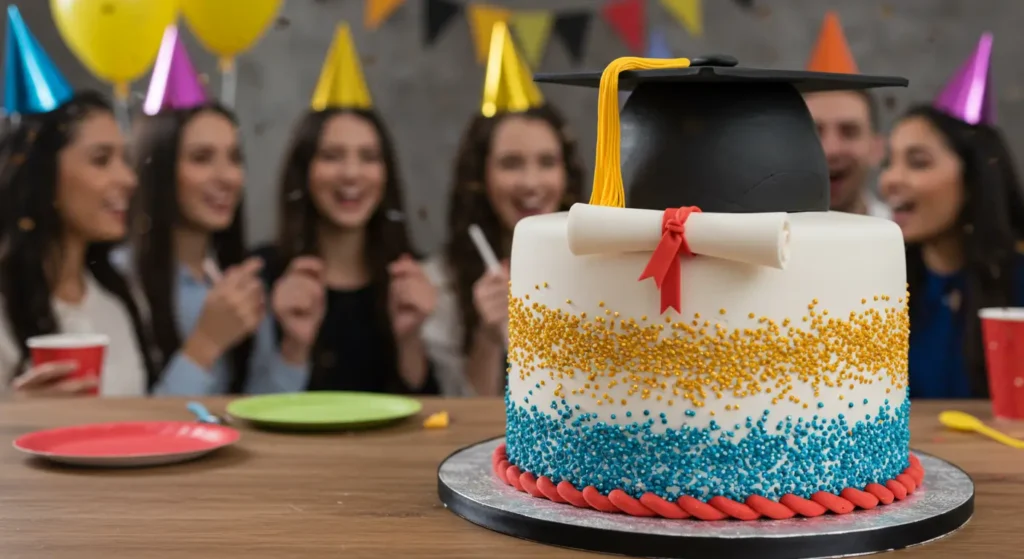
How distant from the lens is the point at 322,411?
5.58 feet

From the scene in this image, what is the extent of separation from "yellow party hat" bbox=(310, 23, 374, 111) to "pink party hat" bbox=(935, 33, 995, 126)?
58.7 inches

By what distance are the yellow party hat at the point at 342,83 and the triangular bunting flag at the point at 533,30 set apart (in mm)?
425

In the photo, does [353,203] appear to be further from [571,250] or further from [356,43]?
[571,250]

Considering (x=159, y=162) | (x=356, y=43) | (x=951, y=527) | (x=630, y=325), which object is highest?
(x=356, y=43)

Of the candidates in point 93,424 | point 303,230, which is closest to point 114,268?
point 303,230

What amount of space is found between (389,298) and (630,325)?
78.6 inches

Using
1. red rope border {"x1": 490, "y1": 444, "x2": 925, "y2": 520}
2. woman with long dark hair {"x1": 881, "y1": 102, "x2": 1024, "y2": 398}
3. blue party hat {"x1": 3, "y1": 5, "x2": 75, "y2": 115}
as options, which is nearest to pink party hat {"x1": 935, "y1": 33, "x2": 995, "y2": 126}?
woman with long dark hair {"x1": 881, "y1": 102, "x2": 1024, "y2": 398}

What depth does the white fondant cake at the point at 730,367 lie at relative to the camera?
1050 mm

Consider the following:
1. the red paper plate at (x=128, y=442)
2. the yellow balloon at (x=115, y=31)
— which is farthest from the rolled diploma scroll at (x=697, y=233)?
the yellow balloon at (x=115, y=31)

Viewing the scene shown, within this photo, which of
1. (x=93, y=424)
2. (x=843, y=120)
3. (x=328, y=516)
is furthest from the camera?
(x=843, y=120)

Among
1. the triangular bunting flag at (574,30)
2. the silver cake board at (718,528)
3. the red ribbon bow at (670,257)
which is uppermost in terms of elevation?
the triangular bunting flag at (574,30)

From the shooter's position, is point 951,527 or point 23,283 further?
point 23,283

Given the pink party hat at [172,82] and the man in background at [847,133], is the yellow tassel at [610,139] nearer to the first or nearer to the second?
the man in background at [847,133]

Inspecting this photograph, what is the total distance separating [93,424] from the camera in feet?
5.10
